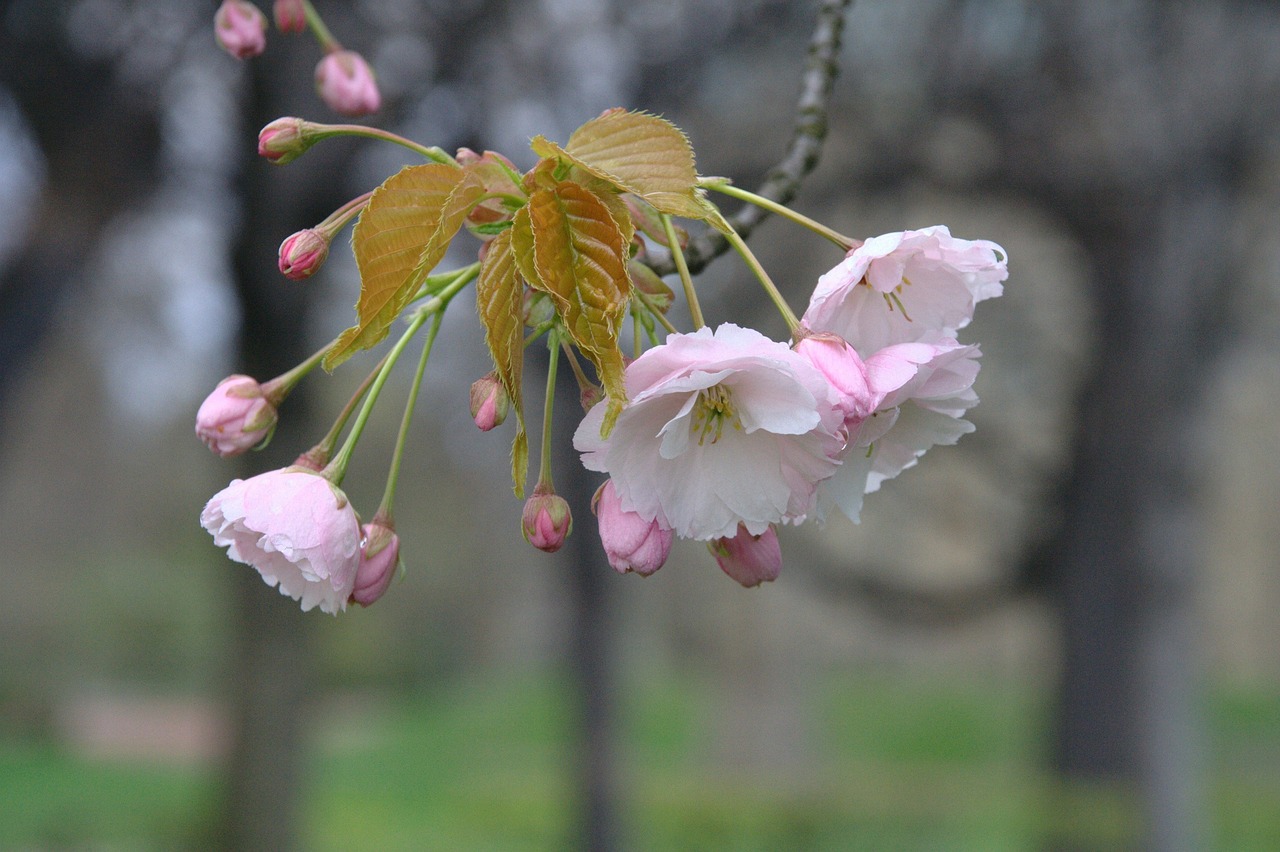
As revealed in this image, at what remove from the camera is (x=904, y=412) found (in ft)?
3.12

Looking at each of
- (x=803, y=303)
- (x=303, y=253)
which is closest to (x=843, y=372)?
(x=303, y=253)

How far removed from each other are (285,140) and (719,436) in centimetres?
45

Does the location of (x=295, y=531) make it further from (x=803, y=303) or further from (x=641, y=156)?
(x=803, y=303)

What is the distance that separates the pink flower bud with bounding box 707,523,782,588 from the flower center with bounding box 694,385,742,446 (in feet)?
0.29

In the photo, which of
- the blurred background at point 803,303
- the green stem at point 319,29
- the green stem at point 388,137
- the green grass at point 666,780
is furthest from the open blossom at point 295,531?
the green grass at point 666,780

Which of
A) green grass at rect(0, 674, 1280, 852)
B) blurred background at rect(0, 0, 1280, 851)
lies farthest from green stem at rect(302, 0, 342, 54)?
green grass at rect(0, 674, 1280, 852)

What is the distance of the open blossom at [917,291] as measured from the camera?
92cm

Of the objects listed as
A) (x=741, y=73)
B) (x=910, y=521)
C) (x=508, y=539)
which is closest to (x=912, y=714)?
(x=508, y=539)

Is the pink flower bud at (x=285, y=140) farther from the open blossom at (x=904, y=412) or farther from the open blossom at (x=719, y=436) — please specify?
the open blossom at (x=904, y=412)

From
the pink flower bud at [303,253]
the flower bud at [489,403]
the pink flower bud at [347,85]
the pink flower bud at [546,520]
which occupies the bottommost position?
the pink flower bud at [546,520]

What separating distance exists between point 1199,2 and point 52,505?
51.1 feet

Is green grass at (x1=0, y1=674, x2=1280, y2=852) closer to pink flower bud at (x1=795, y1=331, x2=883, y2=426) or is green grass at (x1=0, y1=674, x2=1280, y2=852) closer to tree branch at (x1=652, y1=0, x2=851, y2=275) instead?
tree branch at (x1=652, y1=0, x2=851, y2=275)

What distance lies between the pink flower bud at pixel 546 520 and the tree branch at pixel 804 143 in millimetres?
204

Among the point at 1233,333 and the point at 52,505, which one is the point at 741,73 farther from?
the point at 52,505
